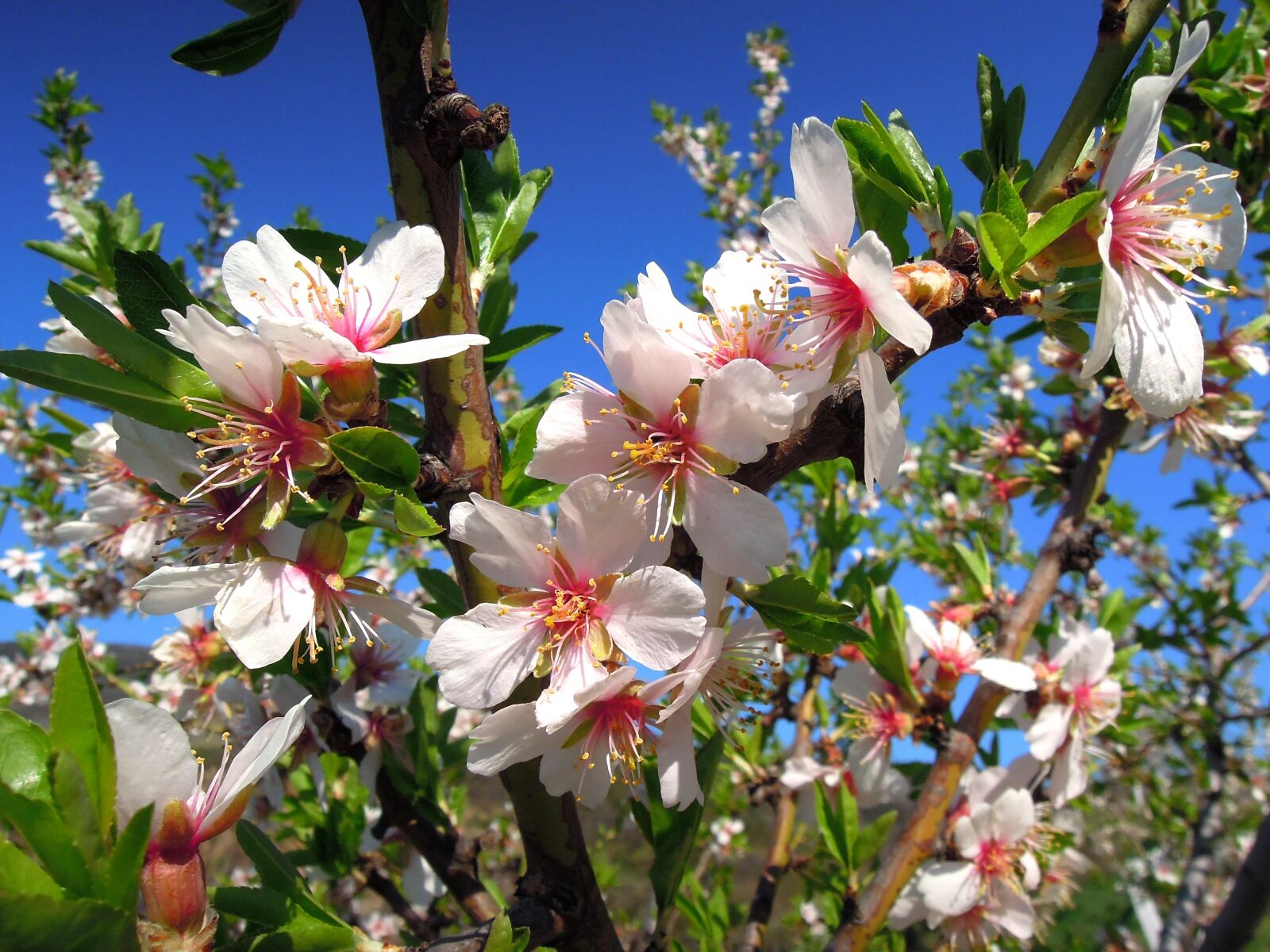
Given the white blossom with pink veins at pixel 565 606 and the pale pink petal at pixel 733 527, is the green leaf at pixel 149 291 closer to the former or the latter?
the white blossom with pink veins at pixel 565 606

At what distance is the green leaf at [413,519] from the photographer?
3.25 feet

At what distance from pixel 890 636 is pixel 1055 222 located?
3.83 feet

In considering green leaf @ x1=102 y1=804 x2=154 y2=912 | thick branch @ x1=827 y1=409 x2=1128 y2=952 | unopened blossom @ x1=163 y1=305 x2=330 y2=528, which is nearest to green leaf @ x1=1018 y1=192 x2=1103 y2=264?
unopened blossom @ x1=163 y1=305 x2=330 y2=528

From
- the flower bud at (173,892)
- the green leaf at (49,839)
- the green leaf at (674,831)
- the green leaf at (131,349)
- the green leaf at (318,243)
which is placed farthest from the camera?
the green leaf at (674,831)

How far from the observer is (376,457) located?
3.32 feet

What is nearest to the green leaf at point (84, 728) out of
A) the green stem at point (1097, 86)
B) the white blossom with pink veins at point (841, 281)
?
→ the white blossom with pink veins at point (841, 281)

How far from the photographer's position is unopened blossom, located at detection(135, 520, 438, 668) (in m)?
1.01

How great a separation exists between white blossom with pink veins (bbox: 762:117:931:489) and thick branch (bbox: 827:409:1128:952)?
1.32m

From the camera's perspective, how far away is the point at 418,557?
13.8ft

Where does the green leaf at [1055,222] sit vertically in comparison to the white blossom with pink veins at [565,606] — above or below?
above

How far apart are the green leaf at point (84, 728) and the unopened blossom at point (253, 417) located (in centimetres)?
24

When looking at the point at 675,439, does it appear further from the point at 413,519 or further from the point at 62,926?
the point at 62,926

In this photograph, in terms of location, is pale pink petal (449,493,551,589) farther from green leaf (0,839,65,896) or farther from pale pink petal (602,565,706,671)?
green leaf (0,839,65,896)

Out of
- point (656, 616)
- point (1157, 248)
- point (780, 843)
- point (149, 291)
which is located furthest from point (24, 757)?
point (780, 843)
